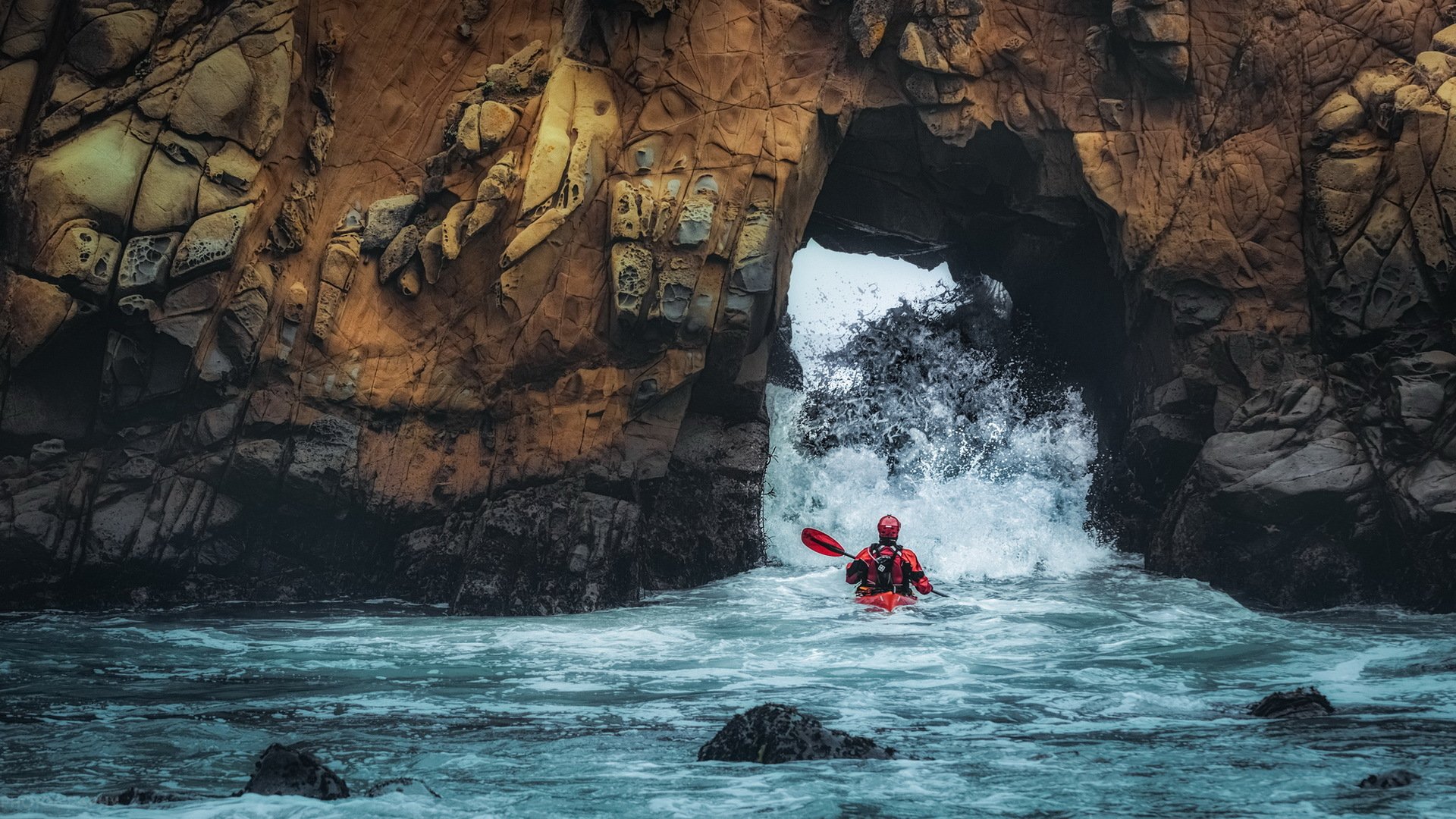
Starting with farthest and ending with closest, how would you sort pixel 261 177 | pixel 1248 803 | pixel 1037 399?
pixel 1037 399
pixel 261 177
pixel 1248 803

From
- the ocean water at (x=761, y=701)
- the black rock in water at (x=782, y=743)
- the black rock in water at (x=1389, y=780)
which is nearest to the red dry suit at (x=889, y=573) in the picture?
the ocean water at (x=761, y=701)

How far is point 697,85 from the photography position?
12.6m

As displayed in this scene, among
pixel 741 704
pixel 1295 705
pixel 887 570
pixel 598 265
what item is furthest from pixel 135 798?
pixel 598 265

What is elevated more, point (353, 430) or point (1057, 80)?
point (1057, 80)

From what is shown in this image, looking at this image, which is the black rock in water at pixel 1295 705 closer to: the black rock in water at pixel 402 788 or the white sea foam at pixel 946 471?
the black rock in water at pixel 402 788

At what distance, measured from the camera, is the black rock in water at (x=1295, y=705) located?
21.6ft

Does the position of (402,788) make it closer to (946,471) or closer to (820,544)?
(820,544)

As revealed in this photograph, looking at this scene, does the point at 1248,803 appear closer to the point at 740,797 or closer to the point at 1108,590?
the point at 740,797

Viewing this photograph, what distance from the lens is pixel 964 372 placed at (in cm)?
1703

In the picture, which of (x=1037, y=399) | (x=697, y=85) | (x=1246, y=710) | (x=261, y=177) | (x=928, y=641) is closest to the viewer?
(x=1246, y=710)

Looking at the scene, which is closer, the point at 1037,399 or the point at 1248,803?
the point at 1248,803

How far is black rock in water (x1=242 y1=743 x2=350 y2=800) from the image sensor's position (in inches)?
204

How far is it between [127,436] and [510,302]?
3485 millimetres

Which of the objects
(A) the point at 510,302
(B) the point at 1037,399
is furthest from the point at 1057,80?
(A) the point at 510,302
